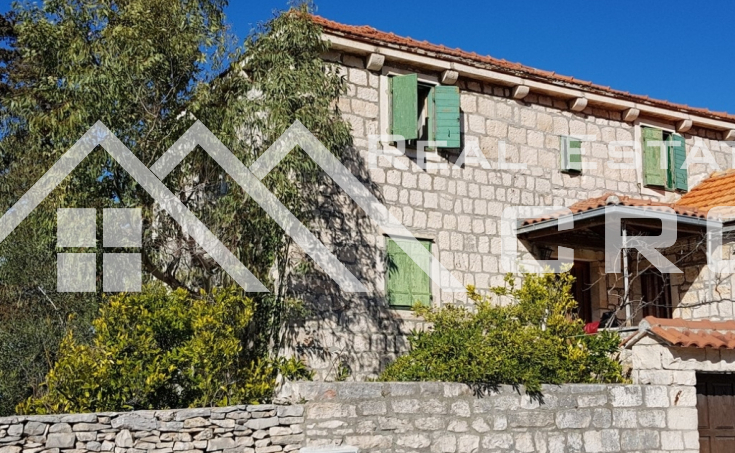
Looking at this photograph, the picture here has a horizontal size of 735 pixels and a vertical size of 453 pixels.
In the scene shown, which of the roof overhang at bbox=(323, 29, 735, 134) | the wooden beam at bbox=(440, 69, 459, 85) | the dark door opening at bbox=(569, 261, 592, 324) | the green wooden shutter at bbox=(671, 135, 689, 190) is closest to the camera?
the roof overhang at bbox=(323, 29, 735, 134)

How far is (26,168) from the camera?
38.0 ft

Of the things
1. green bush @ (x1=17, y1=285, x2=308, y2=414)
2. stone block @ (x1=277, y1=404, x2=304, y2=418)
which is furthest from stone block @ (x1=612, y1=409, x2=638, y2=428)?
green bush @ (x1=17, y1=285, x2=308, y2=414)

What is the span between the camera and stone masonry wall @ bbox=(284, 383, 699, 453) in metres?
8.92

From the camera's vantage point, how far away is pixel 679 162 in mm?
15906

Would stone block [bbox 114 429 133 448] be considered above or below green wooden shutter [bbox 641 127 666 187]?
below

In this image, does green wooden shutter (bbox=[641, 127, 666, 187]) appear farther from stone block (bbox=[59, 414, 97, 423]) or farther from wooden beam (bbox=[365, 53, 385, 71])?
stone block (bbox=[59, 414, 97, 423])

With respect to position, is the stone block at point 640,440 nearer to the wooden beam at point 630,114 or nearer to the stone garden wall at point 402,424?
the stone garden wall at point 402,424

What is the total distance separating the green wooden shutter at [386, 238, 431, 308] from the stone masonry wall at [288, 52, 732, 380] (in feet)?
0.42

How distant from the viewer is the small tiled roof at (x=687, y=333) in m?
9.92

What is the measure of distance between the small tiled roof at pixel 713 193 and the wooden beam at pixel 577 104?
2.66 metres

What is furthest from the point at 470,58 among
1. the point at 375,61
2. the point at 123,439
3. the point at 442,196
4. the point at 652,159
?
the point at 123,439

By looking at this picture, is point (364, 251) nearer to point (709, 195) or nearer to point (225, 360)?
point (225, 360)

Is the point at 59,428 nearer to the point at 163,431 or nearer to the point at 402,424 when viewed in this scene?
the point at 163,431

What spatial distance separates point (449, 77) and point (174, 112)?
4.58m
